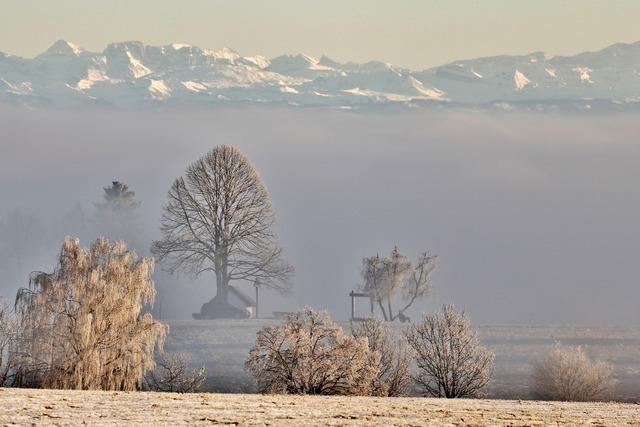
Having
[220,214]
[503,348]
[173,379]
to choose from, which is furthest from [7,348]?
[220,214]

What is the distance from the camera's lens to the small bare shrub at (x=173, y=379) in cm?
6781

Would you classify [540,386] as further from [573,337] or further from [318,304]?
[318,304]

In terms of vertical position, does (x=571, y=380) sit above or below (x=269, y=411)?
above

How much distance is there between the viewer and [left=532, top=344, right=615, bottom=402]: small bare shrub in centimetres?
6831

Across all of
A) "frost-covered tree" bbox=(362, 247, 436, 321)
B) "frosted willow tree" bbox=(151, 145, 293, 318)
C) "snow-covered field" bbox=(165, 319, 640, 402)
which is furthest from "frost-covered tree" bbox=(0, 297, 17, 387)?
"frost-covered tree" bbox=(362, 247, 436, 321)

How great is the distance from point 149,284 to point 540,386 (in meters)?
24.1

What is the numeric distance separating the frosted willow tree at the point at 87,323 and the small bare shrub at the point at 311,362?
594 centimetres

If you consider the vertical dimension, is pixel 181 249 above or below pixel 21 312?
above

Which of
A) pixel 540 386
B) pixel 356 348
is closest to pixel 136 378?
pixel 356 348

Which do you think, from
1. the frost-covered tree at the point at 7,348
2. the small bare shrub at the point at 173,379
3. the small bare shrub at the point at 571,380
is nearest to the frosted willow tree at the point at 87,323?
the frost-covered tree at the point at 7,348

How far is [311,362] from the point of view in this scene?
59812mm

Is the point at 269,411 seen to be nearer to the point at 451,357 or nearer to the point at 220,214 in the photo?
the point at 451,357

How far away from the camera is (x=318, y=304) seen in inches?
6865

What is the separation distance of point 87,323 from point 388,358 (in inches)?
687
